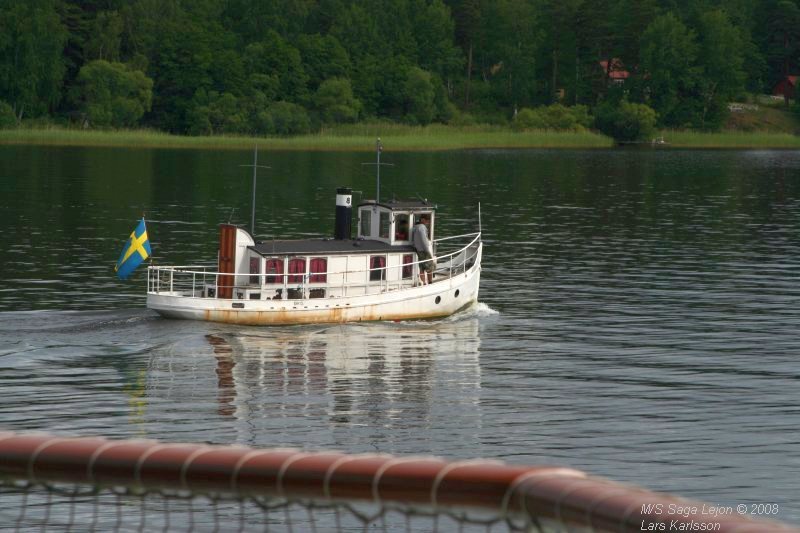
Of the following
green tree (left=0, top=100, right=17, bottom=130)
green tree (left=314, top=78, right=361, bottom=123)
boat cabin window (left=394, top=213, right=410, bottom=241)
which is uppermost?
green tree (left=314, top=78, right=361, bottom=123)

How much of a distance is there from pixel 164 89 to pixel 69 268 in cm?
13702

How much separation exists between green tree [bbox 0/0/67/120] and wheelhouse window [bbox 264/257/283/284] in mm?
142581

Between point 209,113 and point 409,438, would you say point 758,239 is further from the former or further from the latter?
point 209,113

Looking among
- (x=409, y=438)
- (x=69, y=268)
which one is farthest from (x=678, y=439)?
(x=69, y=268)

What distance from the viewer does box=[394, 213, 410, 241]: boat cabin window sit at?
53.3m

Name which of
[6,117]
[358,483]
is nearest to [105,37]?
[6,117]

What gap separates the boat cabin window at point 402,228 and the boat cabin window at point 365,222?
129 centimetres

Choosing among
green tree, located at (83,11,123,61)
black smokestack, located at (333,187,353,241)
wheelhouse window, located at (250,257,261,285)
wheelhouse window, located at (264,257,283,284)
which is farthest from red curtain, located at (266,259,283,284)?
green tree, located at (83,11,123,61)

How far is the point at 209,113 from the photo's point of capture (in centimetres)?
18675

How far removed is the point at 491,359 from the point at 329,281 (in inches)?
361

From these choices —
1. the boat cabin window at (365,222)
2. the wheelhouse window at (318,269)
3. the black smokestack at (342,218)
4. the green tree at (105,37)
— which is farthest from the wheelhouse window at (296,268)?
the green tree at (105,37)

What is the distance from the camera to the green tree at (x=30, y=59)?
183 m

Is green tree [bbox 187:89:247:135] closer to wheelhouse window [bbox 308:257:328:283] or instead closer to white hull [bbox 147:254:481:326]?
white hull [bbox 147:254:481:326]

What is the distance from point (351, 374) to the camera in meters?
40.3
